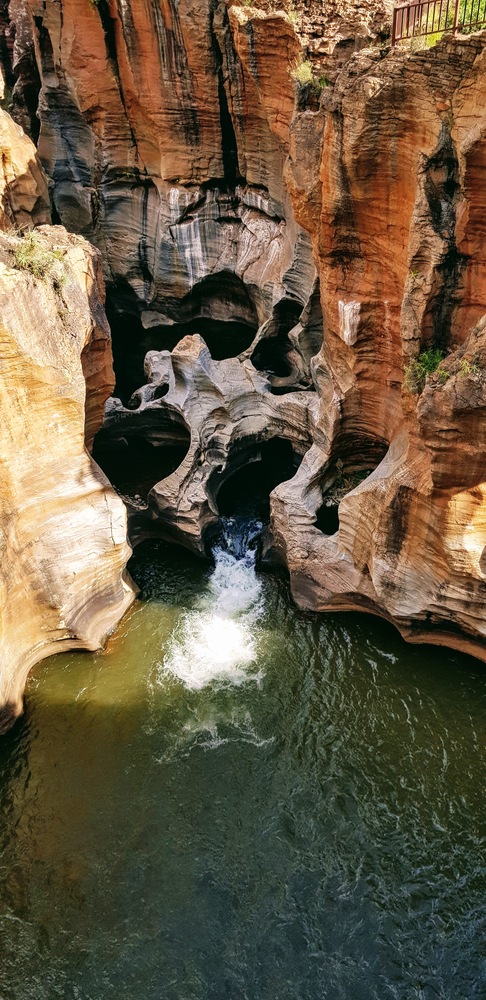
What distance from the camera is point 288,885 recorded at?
754cm

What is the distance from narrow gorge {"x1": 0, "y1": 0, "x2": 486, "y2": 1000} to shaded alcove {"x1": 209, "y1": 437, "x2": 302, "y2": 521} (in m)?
0.07

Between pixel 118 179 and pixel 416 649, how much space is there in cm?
1408

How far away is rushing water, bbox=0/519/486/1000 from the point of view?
6.95 m

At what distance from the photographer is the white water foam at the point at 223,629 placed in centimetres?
997

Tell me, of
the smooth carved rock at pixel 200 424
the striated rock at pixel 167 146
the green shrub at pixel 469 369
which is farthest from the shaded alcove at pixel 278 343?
the green shrub at pixel 469 369

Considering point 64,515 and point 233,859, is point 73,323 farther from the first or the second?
point 233,859

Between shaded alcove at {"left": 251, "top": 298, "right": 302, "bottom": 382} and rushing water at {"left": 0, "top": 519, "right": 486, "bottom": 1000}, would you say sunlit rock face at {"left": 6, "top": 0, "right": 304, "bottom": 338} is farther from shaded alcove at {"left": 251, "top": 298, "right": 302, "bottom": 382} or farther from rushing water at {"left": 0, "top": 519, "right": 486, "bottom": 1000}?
rushing water at {"left": 0, "top": 519, "right": 486, "bottom": 1000}

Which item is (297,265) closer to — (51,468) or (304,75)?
(304,75)

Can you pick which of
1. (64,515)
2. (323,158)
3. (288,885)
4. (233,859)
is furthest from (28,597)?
(323,158)

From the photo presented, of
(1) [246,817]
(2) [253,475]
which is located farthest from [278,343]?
(1) [246,817]

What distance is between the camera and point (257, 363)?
15219mm

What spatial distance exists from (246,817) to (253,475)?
24.3 ft

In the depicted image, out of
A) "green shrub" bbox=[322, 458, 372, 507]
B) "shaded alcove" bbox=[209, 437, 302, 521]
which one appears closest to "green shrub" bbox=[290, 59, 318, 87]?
"shaded alcove" bbox=[209, 437, 302, 521]

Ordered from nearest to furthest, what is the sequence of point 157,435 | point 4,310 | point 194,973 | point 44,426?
1. point 194,973
2. point 4,310
3. point 44,426
4. point 157,435
